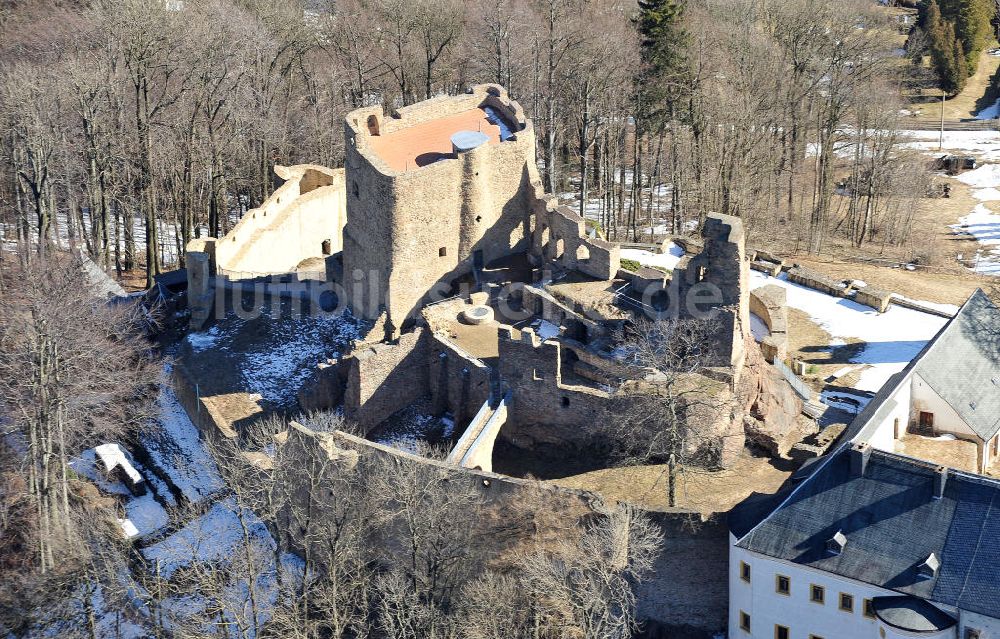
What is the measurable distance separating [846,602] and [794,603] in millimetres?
1667

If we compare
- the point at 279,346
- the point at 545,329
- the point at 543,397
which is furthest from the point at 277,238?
the point at 543,397

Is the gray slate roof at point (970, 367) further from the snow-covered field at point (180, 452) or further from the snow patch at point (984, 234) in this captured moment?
the snow-covered field at point (180, 452)

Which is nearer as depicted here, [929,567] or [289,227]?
[929,567]

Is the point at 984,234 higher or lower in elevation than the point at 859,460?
higher

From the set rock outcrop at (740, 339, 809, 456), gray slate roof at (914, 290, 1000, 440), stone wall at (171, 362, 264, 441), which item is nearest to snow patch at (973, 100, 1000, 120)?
gray slate roof at (914, 290, 1000, 440)

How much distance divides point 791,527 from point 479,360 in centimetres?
1563

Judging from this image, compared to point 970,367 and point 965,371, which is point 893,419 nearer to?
point 965,371

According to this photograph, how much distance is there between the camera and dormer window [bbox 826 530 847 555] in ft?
131

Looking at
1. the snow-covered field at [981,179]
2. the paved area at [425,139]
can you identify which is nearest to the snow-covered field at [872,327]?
the snow-covered field at [981,179]

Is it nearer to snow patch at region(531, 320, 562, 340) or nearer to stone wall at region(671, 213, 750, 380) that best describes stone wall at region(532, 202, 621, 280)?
snow patch at region(531, 320, 562, 340)

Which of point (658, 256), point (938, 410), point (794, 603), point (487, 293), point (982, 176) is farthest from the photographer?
point (982, 176)

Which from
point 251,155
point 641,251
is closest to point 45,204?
point 251,155

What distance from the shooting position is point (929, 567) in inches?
1518

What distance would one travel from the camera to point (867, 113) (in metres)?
77.9
